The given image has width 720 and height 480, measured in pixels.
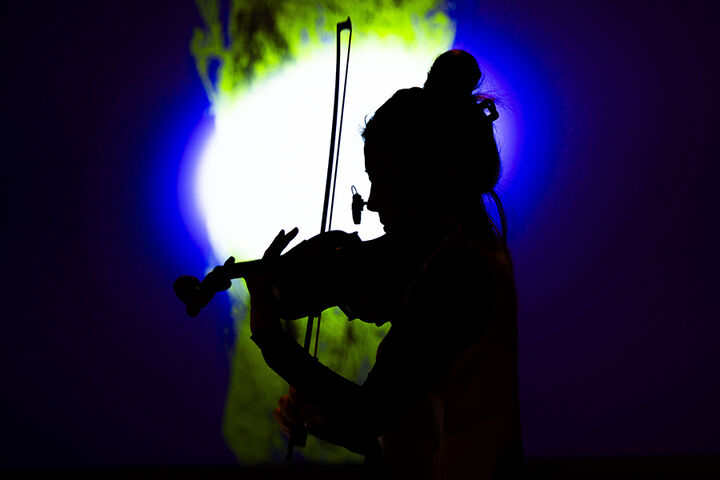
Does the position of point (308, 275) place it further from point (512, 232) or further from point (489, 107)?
point (512, 232)

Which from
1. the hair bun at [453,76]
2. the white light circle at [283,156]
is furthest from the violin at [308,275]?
the white light circle at [283,156]

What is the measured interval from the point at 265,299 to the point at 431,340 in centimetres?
22

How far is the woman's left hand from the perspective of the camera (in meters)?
0.65

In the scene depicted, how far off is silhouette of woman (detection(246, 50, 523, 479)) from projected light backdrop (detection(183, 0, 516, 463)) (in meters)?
1.13

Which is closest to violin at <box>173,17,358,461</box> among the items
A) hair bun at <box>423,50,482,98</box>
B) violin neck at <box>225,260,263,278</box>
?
violin neck at <box>225,260,263,278</box>

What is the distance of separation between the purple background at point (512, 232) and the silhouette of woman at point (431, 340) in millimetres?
1290

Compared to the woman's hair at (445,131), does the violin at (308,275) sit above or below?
below

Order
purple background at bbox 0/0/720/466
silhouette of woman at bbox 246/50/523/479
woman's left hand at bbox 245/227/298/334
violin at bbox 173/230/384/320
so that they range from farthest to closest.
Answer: purple background at bbox 0/0/720/466 < violin at bbox 173/230/384/320 < woman's left hand at bbox 245/227/298/334 < silhouette of woman at bbox 246/50/523/479

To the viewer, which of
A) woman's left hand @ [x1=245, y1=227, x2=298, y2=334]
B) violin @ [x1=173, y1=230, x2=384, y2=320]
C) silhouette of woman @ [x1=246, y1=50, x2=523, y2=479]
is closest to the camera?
silhouette of woman @ [x1=246, y1=50, x2=523, y2=479]

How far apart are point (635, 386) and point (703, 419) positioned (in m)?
0.29

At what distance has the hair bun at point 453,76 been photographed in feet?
2.55

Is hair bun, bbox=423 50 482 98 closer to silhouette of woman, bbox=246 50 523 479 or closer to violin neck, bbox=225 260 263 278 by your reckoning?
silhouette of woman, bbox=246 50 523 479

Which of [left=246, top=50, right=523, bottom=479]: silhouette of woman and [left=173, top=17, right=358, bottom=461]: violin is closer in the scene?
[left=246, top=50, right=523, bottom=479]: silhouette of woman

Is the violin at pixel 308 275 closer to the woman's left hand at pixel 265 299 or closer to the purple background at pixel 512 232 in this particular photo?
the woman's left hand at pixel 265 299
